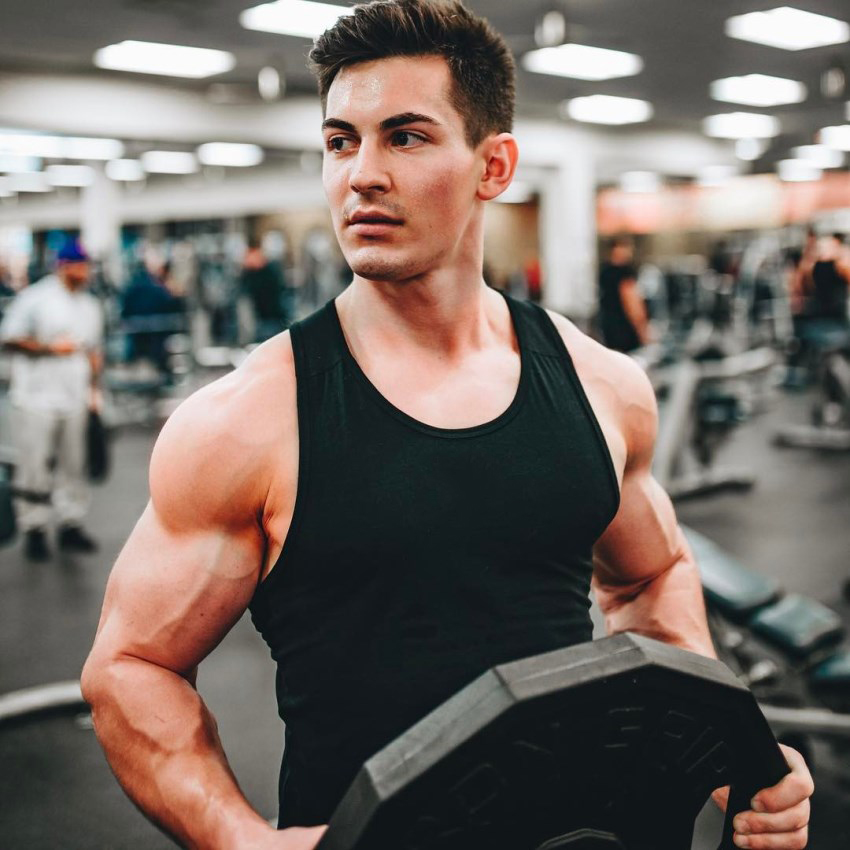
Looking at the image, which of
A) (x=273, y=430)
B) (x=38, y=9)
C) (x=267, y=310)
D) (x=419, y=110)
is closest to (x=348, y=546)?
(x=273, y=430)

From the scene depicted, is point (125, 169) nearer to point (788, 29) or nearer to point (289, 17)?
point (289, 17)

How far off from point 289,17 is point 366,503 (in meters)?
5.58

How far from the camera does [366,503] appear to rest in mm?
831

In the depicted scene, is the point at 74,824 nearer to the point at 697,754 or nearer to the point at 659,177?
the point at 697,754

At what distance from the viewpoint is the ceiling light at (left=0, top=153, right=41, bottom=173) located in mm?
10059

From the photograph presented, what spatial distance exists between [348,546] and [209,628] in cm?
17

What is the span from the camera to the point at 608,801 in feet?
2.04

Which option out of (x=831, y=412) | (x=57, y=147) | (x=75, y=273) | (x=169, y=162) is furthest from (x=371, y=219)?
(x=169, y=162)

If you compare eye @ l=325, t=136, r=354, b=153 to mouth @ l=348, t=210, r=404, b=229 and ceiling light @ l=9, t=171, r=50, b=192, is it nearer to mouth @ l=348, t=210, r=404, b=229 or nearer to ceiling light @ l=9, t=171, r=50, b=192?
mouth @ l=348, t=210, r=404, b=229

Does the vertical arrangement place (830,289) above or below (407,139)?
below

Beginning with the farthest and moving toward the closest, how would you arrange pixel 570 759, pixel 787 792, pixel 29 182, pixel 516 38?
pixel 29 182
pixel 516 38
pixel 787 792
pixel 570 759

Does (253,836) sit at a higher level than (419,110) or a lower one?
lower

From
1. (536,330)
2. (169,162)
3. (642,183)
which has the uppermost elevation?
(169,162)

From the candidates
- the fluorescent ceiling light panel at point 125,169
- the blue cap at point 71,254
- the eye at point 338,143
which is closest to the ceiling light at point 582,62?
the blue cap at point 71,254
